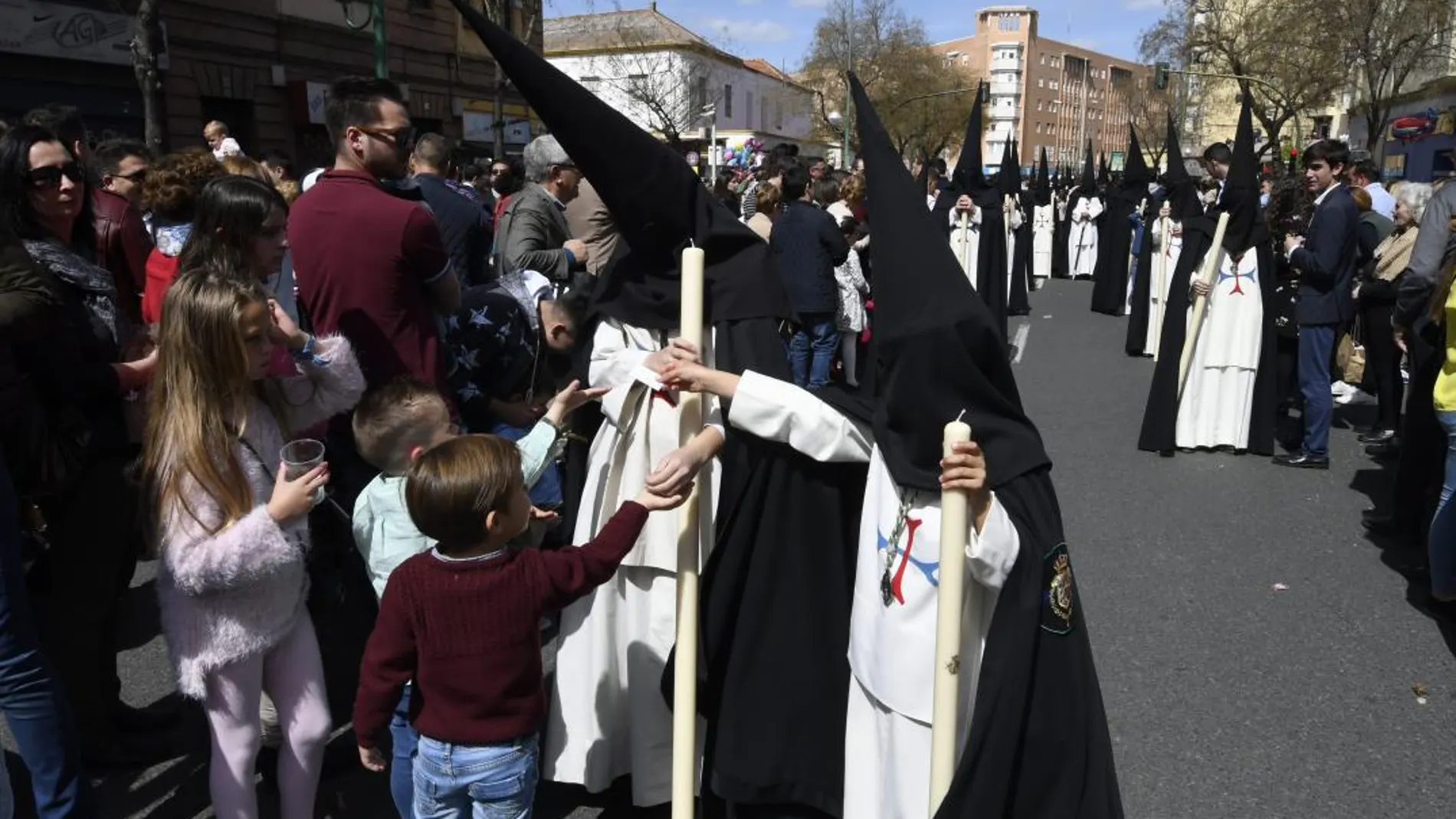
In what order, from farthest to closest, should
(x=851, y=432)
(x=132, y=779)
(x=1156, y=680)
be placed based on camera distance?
1. (x=1156, y=680)
2. (x=132, y=779)
3. (x=851, y=432)

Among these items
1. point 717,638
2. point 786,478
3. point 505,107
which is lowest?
point 717,638

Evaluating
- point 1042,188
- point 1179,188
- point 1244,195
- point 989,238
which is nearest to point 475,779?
point 1244,195

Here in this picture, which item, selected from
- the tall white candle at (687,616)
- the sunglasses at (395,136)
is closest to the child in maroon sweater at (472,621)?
the tall white candle at (687,616)

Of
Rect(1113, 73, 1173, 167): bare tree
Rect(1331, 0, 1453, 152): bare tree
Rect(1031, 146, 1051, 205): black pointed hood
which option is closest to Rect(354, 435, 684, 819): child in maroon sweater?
Rect(1031, 146, 1051, 205): black pointed hood

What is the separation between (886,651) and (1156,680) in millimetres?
2358

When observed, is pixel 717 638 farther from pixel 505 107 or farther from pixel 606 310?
pixel 505 107

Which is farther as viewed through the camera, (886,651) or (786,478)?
(786,478)

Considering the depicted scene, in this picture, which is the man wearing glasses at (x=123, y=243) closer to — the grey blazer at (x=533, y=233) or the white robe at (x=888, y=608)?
the grey blazer at (x=533, y=233)

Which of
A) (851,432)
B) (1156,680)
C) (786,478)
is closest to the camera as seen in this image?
(851,432)

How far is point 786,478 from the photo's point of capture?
289cm

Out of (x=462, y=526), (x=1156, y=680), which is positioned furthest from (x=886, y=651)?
(x=1156, y=680)

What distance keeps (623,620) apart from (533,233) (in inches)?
115

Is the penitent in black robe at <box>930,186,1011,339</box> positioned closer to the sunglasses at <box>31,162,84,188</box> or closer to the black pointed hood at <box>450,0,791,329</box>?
the black pointed hood at <box>450,0,791,329</box>

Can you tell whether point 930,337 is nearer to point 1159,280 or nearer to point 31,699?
point 31,699
